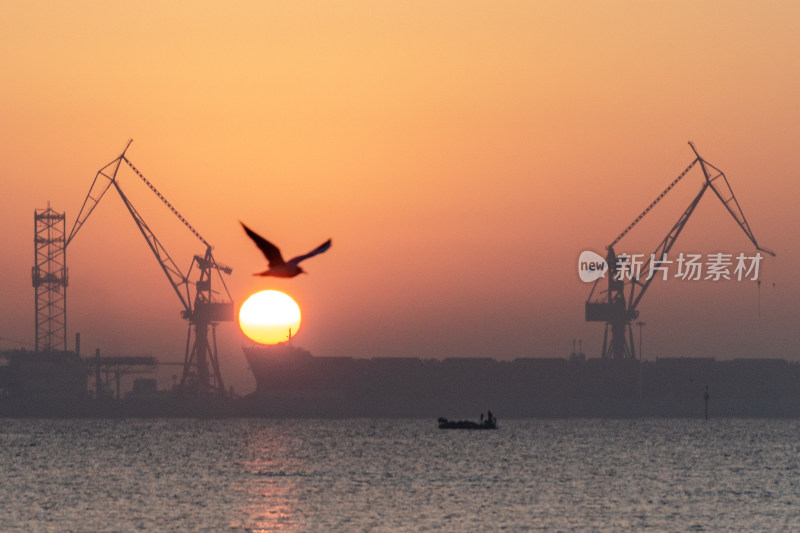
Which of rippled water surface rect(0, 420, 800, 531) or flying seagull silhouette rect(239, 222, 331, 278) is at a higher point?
flying seagull silhouette rect(239, 222, 331, 278)

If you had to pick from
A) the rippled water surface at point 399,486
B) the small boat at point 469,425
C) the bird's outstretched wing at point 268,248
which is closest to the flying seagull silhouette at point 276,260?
the bird's outstretched wing at point 268,248

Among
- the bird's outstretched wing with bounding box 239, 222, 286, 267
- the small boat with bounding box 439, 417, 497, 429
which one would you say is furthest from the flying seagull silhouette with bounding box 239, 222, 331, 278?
the small boat with bounding box 439, 417, 497, 429

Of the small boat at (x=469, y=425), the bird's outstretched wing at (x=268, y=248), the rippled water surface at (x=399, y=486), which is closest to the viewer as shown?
the bird's outstretched wing at (x=268, y=248)

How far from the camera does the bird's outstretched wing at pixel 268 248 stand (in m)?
27.9

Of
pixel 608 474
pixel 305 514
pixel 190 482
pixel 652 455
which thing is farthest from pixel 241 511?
pixel 652 455

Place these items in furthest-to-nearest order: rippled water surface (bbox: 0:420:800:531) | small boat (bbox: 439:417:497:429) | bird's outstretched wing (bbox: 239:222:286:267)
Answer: small boat (bbox: 439:417:497:429) < rippled water surface (bbox: 0:420:800:531) < bird's outstretched wing (bbox: 239:222:286:267)

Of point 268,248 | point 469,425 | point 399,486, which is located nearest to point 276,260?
point 268,248

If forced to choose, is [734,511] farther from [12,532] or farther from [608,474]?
[12,532]

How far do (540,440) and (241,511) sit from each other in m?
90.3

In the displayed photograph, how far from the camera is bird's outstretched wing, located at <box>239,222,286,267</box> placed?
27.9 meters

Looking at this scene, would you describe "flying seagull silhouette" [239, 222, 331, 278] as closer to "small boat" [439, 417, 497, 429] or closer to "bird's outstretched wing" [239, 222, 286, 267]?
"bird's outstretched wing" [239, 222, 286, 267]

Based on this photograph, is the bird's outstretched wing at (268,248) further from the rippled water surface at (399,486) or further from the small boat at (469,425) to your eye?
the small boat at (469,425)

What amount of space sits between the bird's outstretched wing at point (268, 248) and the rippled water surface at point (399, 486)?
35.1m

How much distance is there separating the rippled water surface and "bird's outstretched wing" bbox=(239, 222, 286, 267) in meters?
35.1
